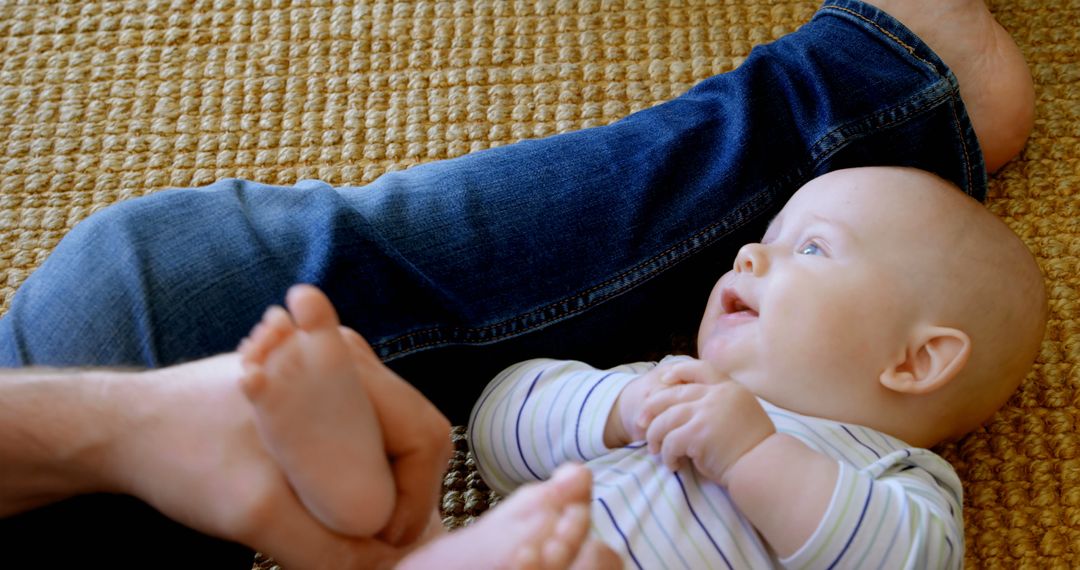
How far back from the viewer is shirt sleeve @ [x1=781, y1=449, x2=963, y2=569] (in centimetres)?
63

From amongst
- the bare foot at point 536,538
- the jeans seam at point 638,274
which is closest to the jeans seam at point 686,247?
the jeans seam at point 638,274

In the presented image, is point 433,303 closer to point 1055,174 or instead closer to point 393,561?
point 393,561

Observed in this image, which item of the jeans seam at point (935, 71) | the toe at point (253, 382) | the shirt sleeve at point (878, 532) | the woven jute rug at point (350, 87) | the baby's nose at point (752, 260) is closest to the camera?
the toe at point (253, 382)

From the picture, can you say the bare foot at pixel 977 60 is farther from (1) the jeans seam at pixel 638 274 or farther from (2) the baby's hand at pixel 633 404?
(2) the baby's hand at pixel 633 404

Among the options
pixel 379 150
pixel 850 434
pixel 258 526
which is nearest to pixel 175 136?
pixel 379 150

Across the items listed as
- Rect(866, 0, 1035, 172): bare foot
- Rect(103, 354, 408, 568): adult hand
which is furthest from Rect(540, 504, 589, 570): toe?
Rect(866, 0, 1035, 172): bare foot

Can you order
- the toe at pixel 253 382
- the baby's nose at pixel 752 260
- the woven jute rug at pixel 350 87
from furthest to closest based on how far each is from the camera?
the woven jute rug at pixel 350 87 < the baby's nose at pixel 752 260 < the toe at pixel 253 382

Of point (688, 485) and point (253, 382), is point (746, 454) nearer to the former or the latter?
point (688, 485)

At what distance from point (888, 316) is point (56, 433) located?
56 cm

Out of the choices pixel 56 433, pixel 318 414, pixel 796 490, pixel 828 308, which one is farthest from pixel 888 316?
pixel 56 433

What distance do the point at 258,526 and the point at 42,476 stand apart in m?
0.15

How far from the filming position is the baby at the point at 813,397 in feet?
2.12

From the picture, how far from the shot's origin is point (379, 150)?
1002 mm

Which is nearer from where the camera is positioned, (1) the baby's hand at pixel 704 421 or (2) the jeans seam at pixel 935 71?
(1) the baby's hand at pixel 704 421
